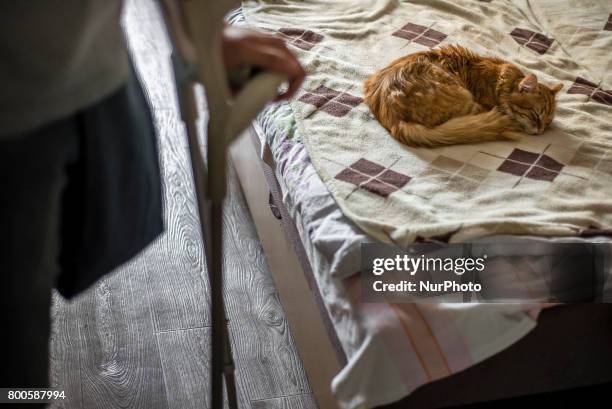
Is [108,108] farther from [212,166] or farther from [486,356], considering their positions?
[486,356]

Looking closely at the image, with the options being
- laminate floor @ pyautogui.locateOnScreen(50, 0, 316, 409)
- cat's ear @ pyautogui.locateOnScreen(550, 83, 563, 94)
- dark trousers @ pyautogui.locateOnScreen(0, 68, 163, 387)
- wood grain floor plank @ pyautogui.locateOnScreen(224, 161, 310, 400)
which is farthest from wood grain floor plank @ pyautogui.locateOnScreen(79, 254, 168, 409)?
cat's ear @ pyautogui.locateOnScreen(550, 83, 563, 94)

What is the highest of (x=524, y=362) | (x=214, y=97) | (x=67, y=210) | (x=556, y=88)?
(x=214, y=97)

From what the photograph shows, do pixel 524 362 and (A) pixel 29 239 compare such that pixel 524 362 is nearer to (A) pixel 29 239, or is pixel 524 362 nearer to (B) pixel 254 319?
(B) pixel 254 319

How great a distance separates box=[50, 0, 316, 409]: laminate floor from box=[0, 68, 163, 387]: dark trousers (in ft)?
2.18

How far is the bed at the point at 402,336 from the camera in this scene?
4.09 ft

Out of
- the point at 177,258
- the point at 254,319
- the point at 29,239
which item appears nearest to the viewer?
the point at 29,239

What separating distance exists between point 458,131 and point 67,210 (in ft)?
3.16

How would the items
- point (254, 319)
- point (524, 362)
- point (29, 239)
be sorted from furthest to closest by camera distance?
point (254, 319)
point (524, 362)
point (29, 239)

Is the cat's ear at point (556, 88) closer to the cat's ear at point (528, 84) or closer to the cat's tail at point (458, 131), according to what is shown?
the cat's ear at point (528, 84)

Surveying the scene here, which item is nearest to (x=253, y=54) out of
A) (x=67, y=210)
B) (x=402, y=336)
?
(x=67, y=210)

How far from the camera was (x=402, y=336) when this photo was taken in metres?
1.24

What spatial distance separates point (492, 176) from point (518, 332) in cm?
39

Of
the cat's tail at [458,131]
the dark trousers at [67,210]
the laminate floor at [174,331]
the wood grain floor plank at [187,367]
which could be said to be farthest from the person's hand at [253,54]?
the wood grain floor plank at [187,367]

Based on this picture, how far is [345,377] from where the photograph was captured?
1241mm
